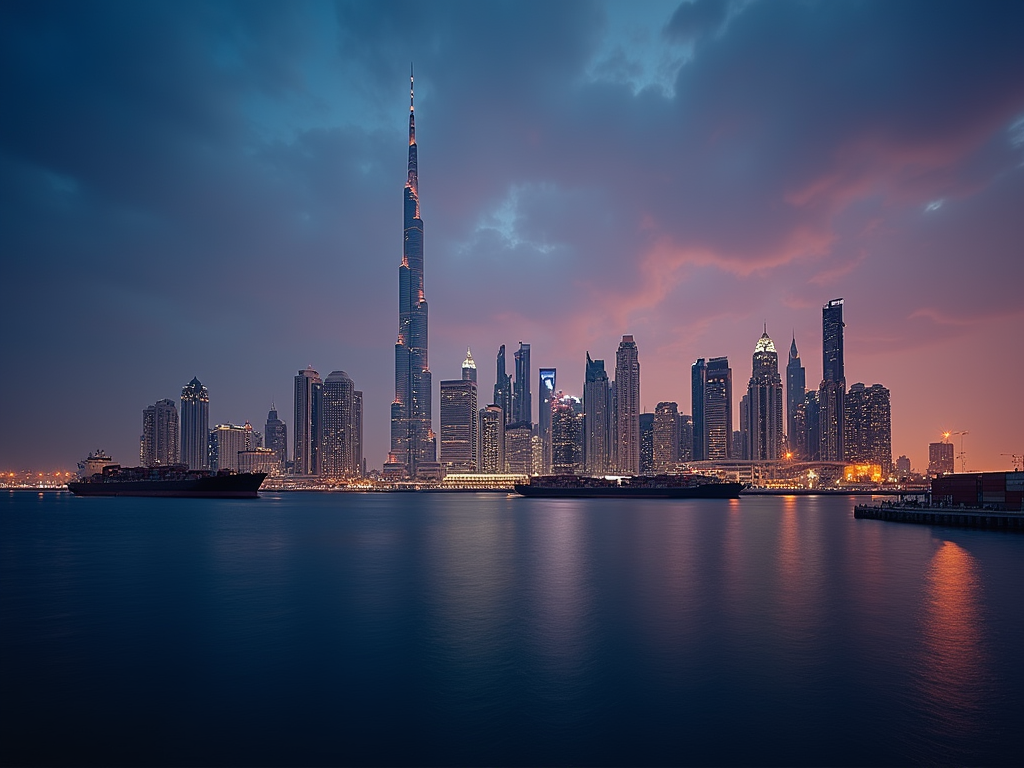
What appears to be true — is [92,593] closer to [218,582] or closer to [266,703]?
[218,582]

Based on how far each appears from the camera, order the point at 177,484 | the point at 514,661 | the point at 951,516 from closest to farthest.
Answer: the point at 514,661
the point at 951,516
the point at 177,484

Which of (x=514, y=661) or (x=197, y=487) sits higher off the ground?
(x=514, y=661)

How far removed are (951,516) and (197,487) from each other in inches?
6652

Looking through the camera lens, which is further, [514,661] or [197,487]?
[197,487]

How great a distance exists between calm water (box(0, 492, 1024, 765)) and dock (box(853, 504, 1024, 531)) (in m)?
24.7

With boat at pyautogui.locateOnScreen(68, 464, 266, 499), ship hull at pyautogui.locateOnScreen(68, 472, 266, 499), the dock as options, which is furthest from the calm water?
boat at pyautogui.locateOnScreen(68, 464, 266, 499)

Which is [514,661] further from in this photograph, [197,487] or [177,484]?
[177,484]

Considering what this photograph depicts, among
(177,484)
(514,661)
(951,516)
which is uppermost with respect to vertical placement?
(514,661)

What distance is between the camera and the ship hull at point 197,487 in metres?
169

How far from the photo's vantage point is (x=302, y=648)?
25.7 m

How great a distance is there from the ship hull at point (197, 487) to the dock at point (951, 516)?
150 m

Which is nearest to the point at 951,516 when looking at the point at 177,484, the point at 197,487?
the point at 197,487

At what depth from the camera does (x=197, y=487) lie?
169 meters

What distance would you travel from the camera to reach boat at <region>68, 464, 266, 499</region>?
17012cm
